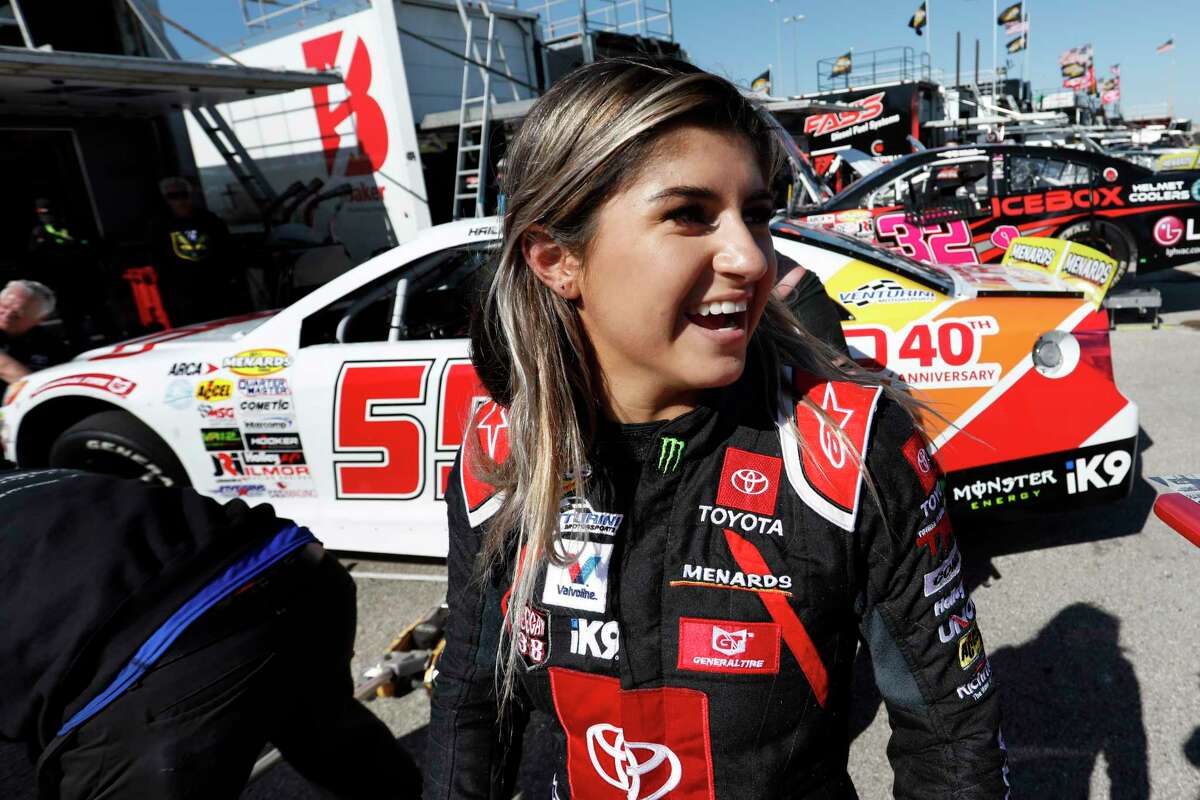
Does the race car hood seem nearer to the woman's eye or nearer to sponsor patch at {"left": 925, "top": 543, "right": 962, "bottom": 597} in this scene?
the woman's eye

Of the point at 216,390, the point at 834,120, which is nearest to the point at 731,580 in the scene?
the point at 216,390

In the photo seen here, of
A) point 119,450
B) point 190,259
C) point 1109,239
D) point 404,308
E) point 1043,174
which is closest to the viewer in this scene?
point 404,308

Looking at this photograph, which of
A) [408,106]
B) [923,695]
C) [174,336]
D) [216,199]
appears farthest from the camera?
[216,199]

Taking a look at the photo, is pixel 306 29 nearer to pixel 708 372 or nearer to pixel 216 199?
pixel 216 199

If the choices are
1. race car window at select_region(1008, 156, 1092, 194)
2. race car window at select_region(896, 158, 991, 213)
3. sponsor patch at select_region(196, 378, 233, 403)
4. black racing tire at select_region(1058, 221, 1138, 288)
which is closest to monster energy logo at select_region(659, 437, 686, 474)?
sponsor patch at select_region(196, 378, 233, 403)

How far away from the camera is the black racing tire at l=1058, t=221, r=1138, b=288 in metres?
7.97

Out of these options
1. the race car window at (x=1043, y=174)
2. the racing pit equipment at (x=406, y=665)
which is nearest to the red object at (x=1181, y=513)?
the racing pit equipment at (x=406, y=665)

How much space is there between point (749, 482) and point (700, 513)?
0.27 feet

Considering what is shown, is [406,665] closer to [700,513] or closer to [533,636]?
[533,636]

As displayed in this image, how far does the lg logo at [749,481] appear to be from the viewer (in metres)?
1.08

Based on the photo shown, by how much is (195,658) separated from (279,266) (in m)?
8.84

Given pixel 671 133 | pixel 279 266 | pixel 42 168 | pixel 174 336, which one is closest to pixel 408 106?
pixel 279 266

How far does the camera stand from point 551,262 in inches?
47.2

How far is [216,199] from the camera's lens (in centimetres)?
1243
